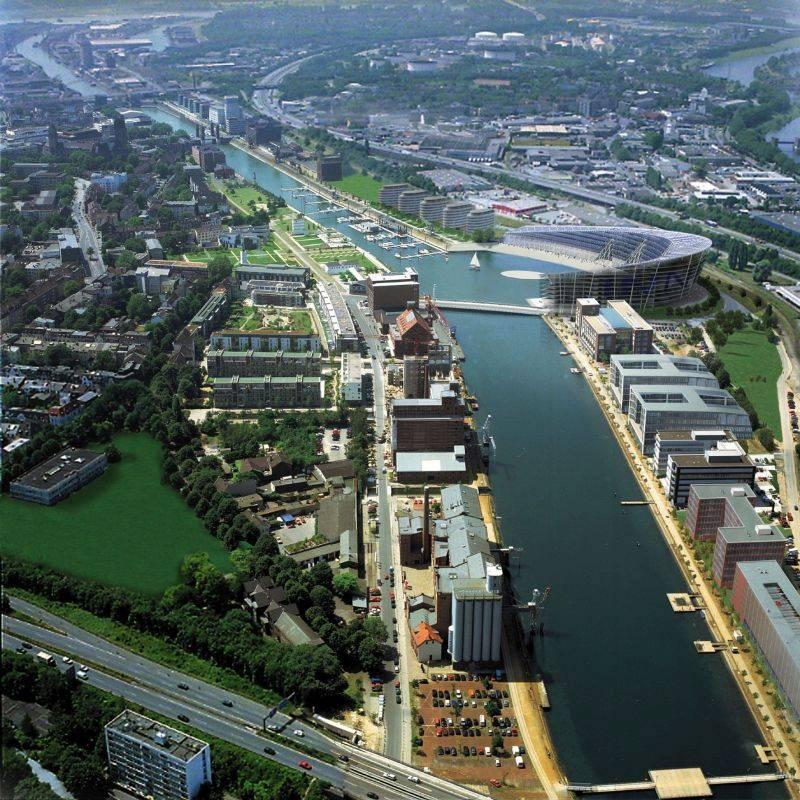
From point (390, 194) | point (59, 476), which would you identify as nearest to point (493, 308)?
point (390, 194)

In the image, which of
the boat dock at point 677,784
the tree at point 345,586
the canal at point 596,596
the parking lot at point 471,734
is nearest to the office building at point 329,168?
the canal at point 596,596

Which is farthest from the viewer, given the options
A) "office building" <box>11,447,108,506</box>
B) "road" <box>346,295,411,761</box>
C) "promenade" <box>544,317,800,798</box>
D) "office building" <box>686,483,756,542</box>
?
"office building" <box>11,447,108,506</box>

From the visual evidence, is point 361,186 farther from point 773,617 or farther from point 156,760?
point 156,760

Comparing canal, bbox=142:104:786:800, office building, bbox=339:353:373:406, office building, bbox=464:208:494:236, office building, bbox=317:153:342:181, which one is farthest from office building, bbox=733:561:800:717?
office building, bbox=317:153:342:181

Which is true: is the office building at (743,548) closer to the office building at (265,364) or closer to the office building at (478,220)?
the office building at (265,364)

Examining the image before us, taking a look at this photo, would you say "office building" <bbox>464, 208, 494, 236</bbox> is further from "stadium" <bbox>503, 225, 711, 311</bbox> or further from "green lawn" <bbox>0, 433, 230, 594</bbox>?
"green lawn" <bbox>0, 433, 230, 594</bbox>

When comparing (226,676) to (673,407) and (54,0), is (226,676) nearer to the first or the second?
(673,407)
